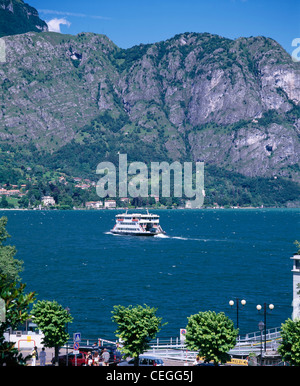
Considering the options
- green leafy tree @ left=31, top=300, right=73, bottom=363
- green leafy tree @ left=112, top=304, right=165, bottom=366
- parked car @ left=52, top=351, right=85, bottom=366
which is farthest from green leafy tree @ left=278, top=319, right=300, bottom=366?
green leafy tree @ left=31, top=300, right=73, bottom=363

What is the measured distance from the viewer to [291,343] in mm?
36156

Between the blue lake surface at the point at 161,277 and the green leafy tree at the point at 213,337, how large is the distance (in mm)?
29416

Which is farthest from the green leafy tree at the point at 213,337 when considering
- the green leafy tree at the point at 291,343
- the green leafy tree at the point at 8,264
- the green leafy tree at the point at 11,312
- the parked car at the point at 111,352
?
the green leafy tree at the point at 8,264

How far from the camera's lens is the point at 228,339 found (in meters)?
38.2

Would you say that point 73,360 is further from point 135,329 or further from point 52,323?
point 135,329

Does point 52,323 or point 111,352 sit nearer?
point 52,323

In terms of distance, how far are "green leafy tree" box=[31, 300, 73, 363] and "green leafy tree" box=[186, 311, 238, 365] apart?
1071cm

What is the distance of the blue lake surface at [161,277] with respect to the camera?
7938 centimetres

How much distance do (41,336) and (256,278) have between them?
70656mm

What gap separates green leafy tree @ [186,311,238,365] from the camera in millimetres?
38000

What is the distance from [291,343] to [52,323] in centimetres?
1840

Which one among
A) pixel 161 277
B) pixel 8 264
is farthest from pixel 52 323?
pixel 161 277

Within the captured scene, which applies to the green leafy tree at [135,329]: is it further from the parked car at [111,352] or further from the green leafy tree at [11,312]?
the green leafy tree at [11,312]
